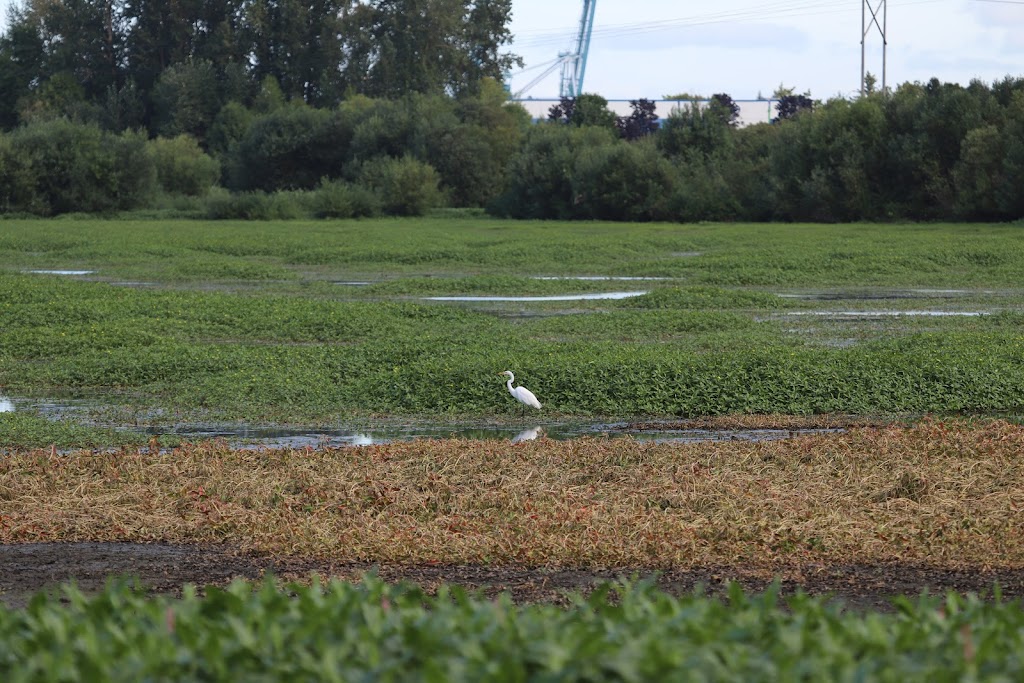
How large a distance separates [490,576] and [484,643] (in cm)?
369

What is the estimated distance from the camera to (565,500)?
8.78 m

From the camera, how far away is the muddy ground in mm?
6988

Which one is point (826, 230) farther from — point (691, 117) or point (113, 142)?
point (113, 142)

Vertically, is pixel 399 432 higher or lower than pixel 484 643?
lower

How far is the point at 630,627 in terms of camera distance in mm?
3807

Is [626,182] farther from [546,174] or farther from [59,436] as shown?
[59,436]

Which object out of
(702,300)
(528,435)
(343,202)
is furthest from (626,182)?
(528,435)

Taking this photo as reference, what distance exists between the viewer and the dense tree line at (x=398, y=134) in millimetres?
49656

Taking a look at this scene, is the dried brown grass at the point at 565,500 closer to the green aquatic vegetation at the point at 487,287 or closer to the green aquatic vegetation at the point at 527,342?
the green aquatic vegetation at the point at 527,342

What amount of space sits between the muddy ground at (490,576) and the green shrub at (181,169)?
201ft

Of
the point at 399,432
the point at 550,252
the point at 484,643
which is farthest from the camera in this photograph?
the point at 550,252

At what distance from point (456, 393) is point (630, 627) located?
33.6ft

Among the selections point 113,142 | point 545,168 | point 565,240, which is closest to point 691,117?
point 545,168

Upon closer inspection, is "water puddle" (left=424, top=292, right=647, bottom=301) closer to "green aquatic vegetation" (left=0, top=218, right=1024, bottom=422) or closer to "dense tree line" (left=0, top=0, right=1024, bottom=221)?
"green aquatic vegetation" (left=0, top=218, right=1024, bottom=422)
